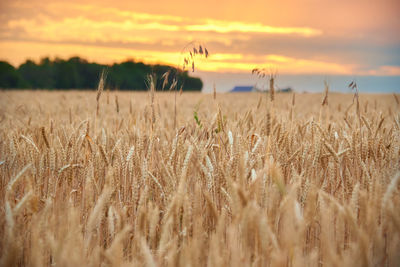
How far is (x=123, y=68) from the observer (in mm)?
48781

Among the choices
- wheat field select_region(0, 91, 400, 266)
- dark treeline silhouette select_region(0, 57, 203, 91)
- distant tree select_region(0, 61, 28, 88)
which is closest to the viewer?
wheat field select_region(0, 91, 400, 266)

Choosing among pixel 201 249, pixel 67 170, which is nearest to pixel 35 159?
pixel 67 170

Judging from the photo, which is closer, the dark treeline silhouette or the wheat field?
the wheat field

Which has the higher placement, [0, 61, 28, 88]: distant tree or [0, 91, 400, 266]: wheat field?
[0, 61, 28, 88]: distant tree

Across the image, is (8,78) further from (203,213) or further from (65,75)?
(203,213)

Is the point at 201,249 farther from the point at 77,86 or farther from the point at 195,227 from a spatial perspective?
the point at 77,86

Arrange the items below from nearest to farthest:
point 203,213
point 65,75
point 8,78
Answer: point 203,213, point 8,78, point 65,75

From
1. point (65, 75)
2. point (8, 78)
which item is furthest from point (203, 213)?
point (65, 75)

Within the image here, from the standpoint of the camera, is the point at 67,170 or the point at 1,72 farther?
the point at 1,72

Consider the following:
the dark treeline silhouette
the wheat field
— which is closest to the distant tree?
the dark treeline silhouette

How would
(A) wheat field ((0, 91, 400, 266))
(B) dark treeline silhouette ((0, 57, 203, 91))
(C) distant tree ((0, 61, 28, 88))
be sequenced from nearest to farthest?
(A) wheat field ((0, 91, 400, 266)) < (C) distant tree ((0, 61, 28, 88)) < (B) dark treeline silhouette ((0, 57, 203, 91))

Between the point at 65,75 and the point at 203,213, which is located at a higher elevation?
the point at 65,75

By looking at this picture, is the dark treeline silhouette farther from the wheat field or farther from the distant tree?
the wheat field

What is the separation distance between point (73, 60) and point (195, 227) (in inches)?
1856
